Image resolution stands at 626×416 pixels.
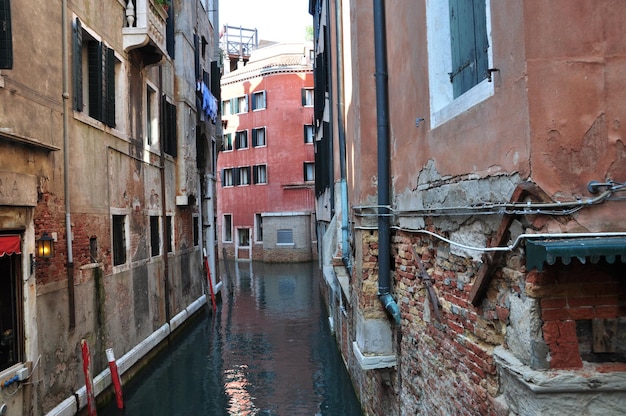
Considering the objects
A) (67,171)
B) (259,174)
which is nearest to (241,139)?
(259,174)

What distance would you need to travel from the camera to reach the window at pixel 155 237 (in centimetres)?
1042

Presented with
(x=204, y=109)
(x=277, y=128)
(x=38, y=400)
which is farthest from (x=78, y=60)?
(x=277, y=128)

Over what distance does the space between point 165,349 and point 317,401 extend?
161 inches

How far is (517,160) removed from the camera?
230 cm

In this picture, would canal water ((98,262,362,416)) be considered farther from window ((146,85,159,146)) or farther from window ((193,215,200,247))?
window ((146,85,159,146))

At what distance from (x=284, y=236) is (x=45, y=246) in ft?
72.9

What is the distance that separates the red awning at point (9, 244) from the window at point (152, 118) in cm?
548

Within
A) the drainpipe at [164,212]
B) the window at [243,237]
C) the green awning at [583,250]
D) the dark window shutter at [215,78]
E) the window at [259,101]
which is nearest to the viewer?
the green awning at [583,250]

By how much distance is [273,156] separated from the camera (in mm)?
28234

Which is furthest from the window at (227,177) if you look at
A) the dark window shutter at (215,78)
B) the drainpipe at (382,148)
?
the drainpipe at (382,148)

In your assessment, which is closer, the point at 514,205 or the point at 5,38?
the point at 514,205

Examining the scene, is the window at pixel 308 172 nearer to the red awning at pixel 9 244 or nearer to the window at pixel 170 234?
the window at pixel 170 234

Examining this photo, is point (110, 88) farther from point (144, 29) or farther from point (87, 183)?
point (87, 183)

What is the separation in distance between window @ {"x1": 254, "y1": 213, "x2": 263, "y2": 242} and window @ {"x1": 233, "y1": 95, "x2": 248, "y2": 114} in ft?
18.5
